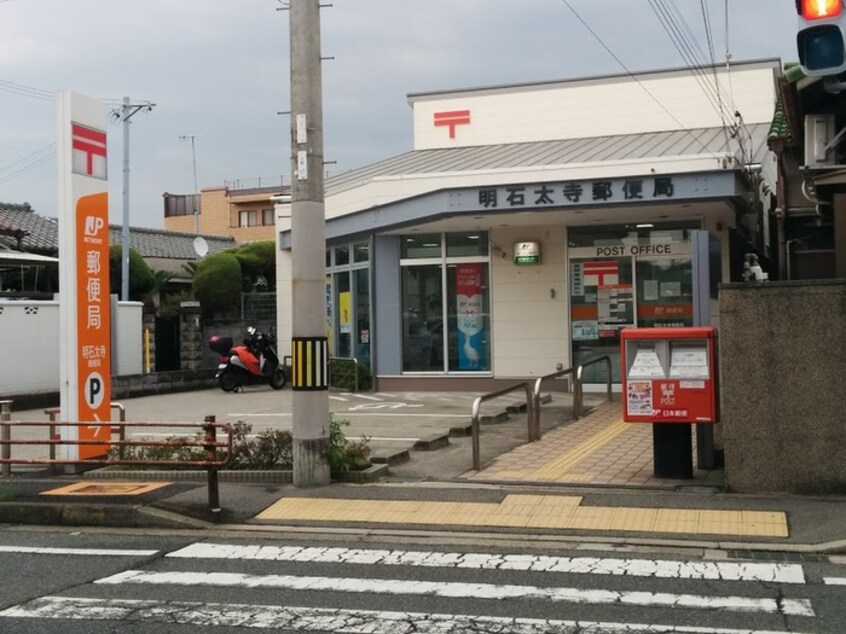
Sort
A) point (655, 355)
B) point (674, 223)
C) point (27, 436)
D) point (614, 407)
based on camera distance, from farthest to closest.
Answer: point (674, 223)
point (614, 407)
point (27, 436)
point (655, 355)

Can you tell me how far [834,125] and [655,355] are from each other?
3.66 metres

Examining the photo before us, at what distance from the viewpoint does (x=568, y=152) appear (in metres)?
22.2

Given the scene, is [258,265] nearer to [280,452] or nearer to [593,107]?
[593,107]

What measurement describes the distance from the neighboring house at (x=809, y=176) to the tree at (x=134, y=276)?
18.6 m

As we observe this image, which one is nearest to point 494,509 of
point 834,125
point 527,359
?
point 834,125

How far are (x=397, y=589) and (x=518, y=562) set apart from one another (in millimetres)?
1223

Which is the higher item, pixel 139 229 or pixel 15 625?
pixel 139 229

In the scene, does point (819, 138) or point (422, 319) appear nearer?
point (819, 138)

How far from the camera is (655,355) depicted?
34.7 feet

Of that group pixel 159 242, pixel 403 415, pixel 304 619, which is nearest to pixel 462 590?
pixel 304 619

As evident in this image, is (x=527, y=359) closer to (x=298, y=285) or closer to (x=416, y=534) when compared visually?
(x=298, y=285)

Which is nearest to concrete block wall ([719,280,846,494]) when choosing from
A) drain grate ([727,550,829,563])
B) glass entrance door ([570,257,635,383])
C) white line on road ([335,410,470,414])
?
drain grate ([727,550,829,563])

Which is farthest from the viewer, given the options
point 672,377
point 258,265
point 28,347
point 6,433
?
point 258,265

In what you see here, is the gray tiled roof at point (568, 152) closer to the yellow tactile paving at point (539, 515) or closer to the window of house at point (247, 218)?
the yellow tactile paving at point (539, 515)
